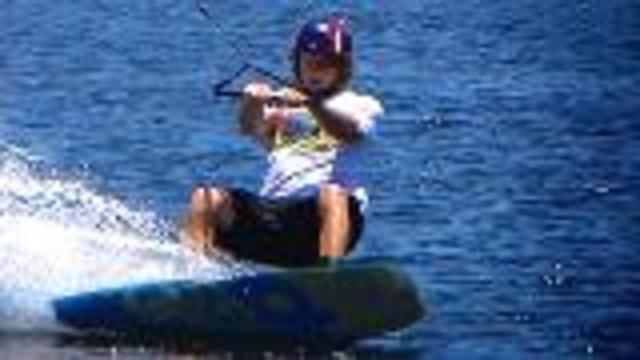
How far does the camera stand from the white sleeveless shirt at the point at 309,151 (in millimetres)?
15039

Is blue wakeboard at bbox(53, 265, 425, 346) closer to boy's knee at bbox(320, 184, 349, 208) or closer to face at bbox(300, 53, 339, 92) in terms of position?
boy's knee at bbox(320, 184, 349, 208)

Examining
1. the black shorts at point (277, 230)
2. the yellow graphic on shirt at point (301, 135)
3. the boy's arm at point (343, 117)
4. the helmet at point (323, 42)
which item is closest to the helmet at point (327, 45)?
the helmet at point (323, 42)

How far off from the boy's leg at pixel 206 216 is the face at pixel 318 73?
3.01 feet

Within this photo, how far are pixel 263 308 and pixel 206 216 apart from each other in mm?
708

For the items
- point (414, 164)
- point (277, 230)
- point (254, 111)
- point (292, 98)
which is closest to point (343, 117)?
point (292, 98)

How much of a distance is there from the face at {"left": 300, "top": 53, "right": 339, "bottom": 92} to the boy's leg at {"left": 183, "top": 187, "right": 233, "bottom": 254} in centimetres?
92

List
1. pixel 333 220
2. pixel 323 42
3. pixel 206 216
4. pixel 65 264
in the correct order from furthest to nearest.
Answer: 1. pixel 65 264
2. pixel 206 216
3. pixel 323 42
4. pixel 333 220

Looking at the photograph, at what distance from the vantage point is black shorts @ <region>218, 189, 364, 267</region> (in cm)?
1503

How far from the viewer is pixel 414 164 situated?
23781 mm

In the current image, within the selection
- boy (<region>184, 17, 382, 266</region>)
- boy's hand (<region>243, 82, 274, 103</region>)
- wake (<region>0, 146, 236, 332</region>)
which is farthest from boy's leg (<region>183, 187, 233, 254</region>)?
boy's hand (<region>243, 82, 274, 103</region>)

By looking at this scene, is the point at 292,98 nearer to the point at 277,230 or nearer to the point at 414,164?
the point at 277,230

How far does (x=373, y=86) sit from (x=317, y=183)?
17434 mm

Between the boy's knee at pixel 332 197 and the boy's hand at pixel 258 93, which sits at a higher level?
the boy's hand at pixel 258 93

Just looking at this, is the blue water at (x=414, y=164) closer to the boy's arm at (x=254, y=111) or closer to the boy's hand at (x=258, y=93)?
the boy's arm at (x=254, y=111)
